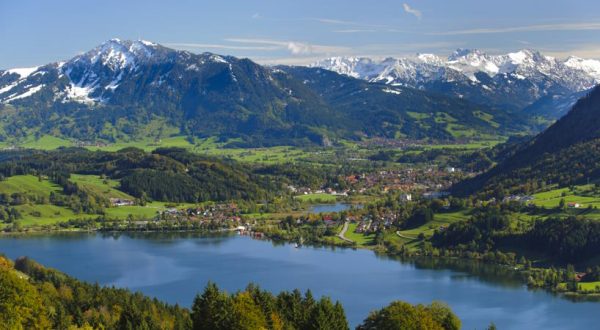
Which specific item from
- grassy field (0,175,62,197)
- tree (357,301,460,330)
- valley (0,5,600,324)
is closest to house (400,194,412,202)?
valley (0,5,600,324)

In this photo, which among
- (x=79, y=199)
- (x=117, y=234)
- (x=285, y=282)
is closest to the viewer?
(x=285, y=282)

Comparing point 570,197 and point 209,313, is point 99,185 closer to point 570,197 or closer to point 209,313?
point 570,197

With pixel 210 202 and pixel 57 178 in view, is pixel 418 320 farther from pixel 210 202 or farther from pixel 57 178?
pixel 57 178

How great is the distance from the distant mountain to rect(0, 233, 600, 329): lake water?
28731 millimetres

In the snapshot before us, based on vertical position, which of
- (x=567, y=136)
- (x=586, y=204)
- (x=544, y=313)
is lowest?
(x=544, y=313)

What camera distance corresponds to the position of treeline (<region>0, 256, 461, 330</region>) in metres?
38.2

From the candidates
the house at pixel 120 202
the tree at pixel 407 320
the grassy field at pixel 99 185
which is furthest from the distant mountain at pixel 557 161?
the tree at pixel 407 320

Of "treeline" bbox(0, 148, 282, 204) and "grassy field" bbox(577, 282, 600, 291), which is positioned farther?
"treeline" bbox(0, 148, 282, 204)

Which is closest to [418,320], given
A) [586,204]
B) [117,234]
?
[586,204]

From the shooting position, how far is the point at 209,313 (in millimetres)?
38219

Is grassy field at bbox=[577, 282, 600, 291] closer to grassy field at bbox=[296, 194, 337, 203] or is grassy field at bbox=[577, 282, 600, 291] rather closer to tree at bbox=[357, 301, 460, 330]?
tree at bbox=[357, 301, 460, 330]

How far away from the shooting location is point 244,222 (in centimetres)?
11138

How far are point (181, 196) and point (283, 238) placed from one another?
126 feet

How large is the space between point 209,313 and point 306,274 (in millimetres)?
37043
